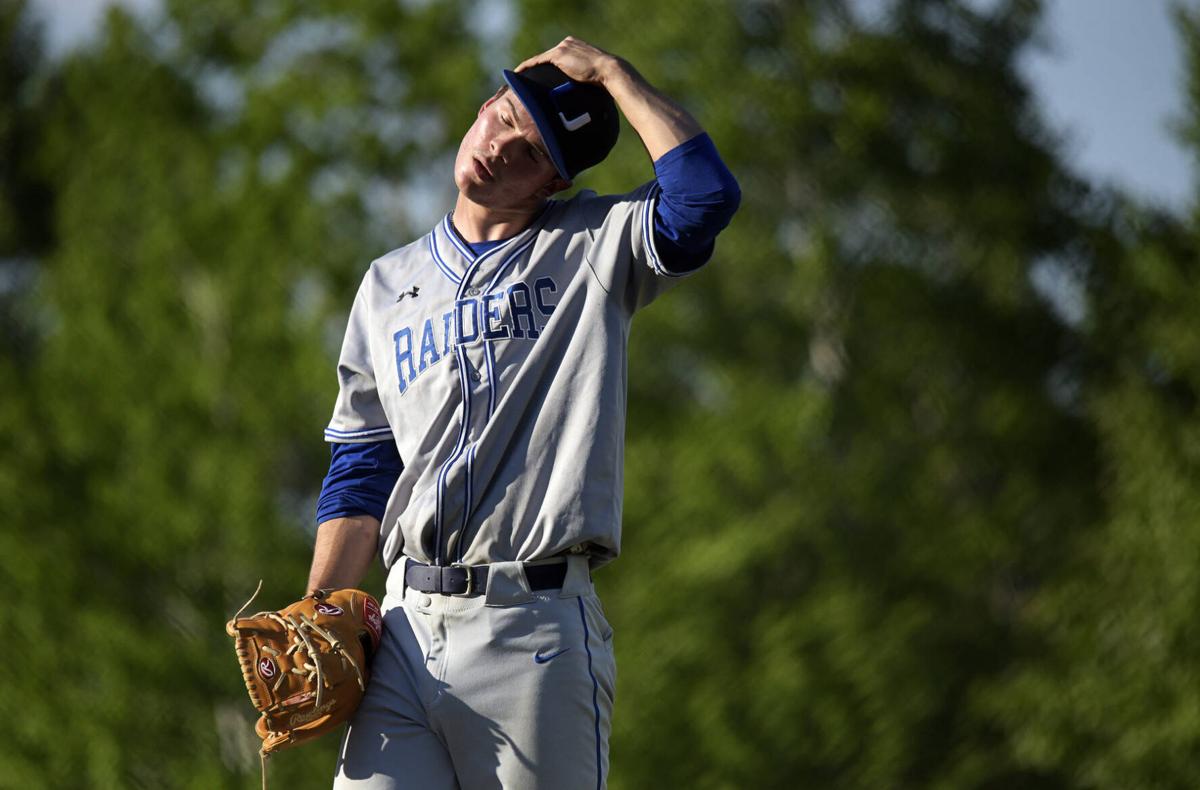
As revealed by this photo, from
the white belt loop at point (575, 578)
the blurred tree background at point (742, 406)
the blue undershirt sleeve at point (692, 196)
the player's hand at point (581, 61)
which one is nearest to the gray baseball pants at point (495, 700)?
the white belt loop at point (575, 578)

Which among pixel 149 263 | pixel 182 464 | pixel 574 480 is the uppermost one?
pixel 574 480

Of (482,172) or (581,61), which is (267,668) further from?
(581,61)

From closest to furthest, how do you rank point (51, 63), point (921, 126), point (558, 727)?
1. point (558, 727)
2. point (921, 126)
3. point (51, 63)

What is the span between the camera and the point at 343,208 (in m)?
15.9

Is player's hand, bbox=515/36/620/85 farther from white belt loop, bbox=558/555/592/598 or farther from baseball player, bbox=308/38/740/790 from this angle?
white belt loop, bbox=558/555/592/598

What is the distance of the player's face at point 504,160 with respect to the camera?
317cm

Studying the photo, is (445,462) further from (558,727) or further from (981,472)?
(981,472)

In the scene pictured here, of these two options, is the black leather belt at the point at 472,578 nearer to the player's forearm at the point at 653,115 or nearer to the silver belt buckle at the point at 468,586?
the silver belt buckle at the point at 468,586

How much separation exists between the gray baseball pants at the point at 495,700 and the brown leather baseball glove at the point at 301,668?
8 centimetres

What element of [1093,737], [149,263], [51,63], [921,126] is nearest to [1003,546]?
[1093,737]

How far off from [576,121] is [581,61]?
4.6 inches

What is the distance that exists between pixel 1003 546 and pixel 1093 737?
1.91 m

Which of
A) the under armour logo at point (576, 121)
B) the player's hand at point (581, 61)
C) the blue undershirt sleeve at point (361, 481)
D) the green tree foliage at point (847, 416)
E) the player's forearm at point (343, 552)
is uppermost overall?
the player's hand at point (581, 61)

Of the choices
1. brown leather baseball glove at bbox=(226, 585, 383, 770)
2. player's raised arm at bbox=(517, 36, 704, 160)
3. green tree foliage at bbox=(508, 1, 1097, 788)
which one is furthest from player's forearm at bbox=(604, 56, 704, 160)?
green tree foliage at bbox=(508, 1, 1097, 788)
